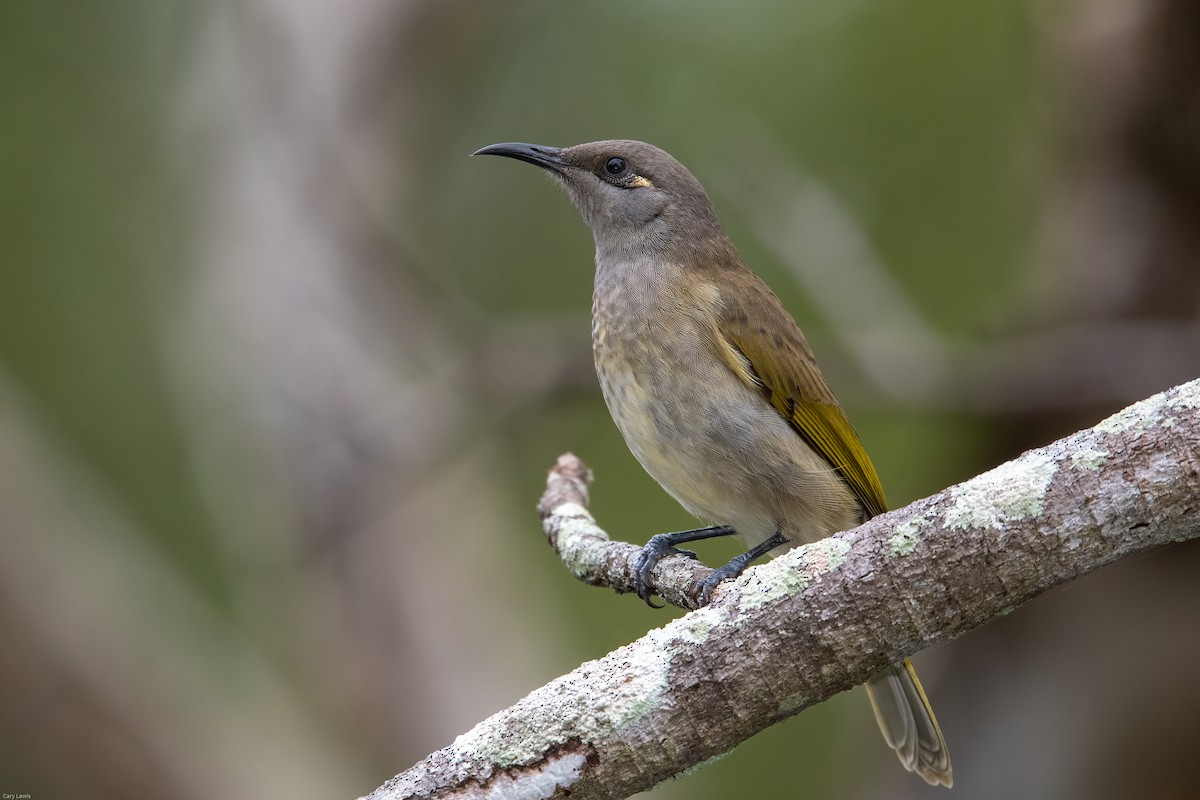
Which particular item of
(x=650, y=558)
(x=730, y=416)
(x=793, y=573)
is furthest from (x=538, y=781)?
(x=730, y=416)

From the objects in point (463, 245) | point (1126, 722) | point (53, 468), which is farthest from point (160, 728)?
point (1126, 722)

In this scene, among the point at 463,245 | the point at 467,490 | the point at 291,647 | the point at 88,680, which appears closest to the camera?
the point at 88,680

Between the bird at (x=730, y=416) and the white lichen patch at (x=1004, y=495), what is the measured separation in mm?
1642

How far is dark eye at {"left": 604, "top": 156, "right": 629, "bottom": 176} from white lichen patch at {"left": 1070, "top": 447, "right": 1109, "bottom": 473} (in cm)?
312

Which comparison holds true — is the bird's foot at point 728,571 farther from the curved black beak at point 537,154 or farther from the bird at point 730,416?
the curved black beak at point 537,154

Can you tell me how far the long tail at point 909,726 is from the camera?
4180 mm

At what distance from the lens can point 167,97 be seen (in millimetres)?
9289

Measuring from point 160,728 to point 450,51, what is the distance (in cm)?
465

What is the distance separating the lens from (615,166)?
5.04 metres

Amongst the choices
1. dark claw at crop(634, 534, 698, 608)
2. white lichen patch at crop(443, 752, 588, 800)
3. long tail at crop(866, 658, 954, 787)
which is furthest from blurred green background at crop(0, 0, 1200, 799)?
white lichen patch at crop(443, 752, 588, 800)

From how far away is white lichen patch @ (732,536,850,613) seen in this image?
240 cm

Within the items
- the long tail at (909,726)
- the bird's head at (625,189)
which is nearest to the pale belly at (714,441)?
the long tail at (909,726)

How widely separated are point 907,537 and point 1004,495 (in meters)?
0.19

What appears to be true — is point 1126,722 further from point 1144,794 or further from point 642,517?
point 642,517
